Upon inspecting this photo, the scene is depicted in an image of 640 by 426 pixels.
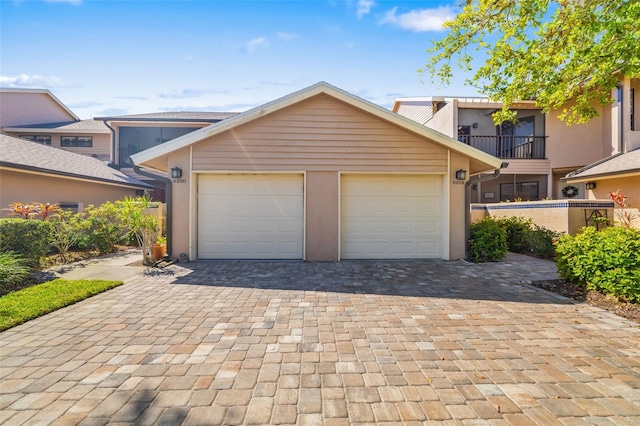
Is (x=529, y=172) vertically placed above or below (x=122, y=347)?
above

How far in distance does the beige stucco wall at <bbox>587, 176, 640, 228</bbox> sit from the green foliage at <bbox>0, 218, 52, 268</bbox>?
15.6 meters

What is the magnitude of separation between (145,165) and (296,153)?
404cm

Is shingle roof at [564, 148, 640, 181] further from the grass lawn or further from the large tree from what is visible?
the grass lawn

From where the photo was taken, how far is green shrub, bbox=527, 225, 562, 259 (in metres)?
8.48

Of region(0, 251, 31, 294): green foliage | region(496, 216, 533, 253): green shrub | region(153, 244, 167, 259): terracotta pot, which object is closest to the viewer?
region(0, 251, 31, 294): green foliage

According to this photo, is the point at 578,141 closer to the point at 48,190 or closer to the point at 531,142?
the point at 531,142

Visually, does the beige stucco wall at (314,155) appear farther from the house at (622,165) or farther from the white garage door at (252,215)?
the house at (622,165)

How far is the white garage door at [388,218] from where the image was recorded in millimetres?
7883

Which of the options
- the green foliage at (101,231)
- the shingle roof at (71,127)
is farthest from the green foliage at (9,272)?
the shingle roof at (71,127)

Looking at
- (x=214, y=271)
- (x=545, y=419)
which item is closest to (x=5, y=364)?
(x=214, y=271)

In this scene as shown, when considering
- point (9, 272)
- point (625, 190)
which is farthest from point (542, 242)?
point (9, 272)

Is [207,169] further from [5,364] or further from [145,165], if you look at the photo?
[5,364]

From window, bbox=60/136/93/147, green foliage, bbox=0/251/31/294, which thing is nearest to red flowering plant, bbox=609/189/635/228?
green foliage, bbox=0/251/31/294

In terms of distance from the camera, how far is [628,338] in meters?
3.37
